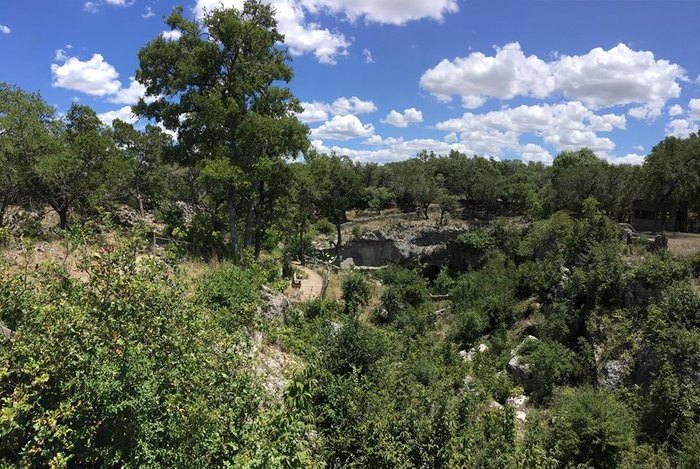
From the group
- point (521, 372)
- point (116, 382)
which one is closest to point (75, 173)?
point (116, 382)

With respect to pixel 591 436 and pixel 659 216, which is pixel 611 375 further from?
pixel 659 216

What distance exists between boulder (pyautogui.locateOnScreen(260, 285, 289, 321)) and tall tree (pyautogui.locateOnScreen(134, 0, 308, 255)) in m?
4.25

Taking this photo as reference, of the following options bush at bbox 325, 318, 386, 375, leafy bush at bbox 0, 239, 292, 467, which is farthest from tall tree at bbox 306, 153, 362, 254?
leafy bush at bbox 0, 239, 292, 467

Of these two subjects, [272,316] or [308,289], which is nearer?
[272,316]

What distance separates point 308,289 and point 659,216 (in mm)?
32727

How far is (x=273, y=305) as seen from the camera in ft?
43.2

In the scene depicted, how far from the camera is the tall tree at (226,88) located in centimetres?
1620

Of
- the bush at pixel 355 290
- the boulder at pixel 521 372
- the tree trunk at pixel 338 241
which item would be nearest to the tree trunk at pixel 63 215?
the bush at pixel 355 290

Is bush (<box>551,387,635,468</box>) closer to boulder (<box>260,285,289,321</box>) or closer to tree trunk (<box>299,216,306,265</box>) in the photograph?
boulder (<box>260,285,289,321</box>)

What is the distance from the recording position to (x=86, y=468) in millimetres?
4898

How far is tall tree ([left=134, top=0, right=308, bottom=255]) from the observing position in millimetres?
16203

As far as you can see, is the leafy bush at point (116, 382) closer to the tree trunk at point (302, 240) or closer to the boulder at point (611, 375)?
the boulder at point (611, 375)

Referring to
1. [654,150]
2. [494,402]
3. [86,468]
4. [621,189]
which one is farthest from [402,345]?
[621,189]

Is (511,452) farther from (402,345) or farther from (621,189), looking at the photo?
(621,189)
